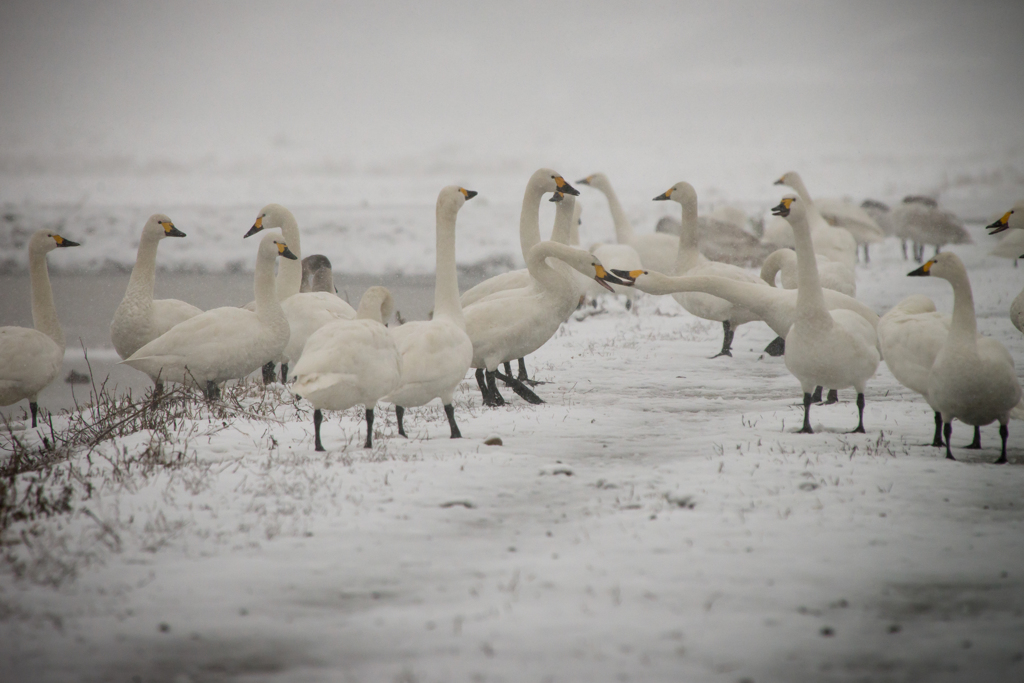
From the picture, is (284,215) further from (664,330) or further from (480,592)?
(480,592)

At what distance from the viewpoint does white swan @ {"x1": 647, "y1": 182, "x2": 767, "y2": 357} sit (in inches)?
411

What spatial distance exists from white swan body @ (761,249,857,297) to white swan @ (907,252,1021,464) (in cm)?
446

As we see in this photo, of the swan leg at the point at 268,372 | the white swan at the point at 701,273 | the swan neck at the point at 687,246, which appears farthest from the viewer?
the swan neck at the point at 687,246

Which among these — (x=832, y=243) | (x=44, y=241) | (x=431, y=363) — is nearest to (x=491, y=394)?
Answer: (x=431, y=363)

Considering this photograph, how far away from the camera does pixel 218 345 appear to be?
720cm

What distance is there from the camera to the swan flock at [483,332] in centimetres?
554

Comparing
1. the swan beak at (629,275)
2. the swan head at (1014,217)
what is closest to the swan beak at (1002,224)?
the swan head at (1014,217)

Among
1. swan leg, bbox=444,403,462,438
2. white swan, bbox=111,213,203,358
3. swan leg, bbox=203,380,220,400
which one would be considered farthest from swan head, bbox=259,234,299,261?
swan leg, bbox=444,403,462,438

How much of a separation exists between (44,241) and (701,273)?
7.57 metres

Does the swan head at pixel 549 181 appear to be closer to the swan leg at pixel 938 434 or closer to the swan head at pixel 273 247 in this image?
the swan head at pixel 273 247

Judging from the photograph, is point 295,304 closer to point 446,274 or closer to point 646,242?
point 446,274

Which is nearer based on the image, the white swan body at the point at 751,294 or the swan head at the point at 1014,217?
the white swan body at the point at 751,294

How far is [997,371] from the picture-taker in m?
5.35

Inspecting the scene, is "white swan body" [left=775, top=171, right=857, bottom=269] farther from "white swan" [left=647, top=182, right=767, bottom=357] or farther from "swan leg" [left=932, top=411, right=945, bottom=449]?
"swan leg" [left=932, top=411, right=945, bottom=449]
